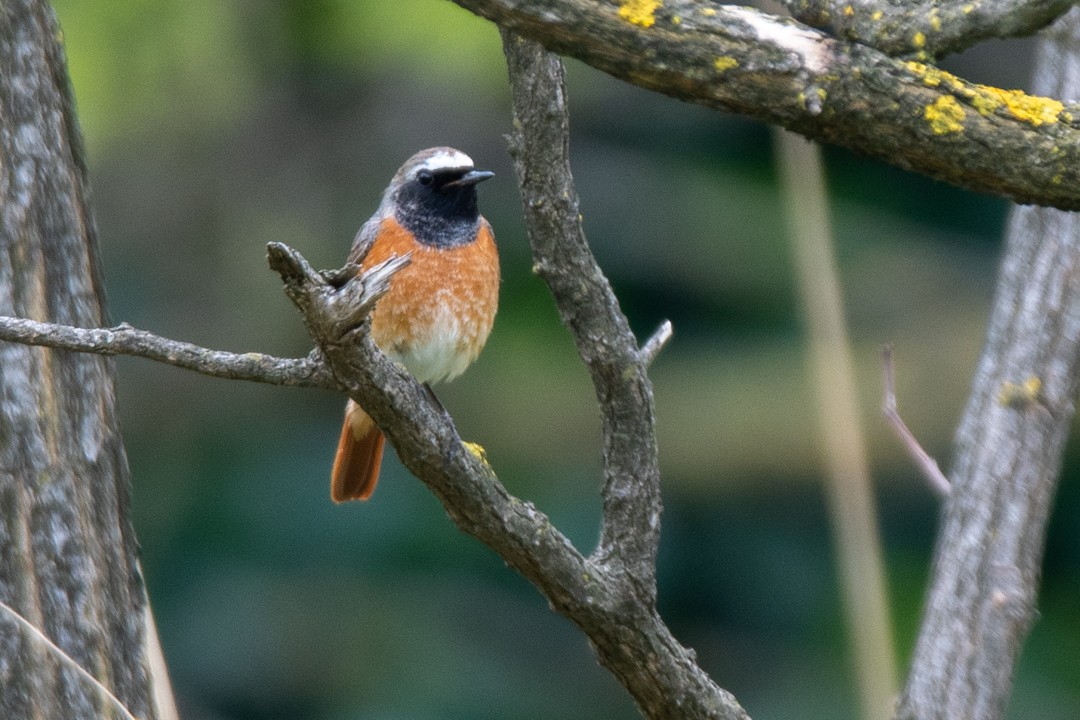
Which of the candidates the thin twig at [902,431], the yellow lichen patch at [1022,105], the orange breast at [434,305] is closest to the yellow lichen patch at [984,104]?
the yellow lichen patch at [1022,105]

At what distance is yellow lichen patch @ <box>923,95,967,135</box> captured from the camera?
A: 7.84 feet

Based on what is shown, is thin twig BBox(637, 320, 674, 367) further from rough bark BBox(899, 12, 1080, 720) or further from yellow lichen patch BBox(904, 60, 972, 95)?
rough bark BBox(899, 12, 1080, 720)

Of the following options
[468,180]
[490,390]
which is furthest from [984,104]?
[490,390]

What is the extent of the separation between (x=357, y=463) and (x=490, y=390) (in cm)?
401

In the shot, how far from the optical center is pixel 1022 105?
2.45 metres

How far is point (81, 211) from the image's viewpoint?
11.8 ft

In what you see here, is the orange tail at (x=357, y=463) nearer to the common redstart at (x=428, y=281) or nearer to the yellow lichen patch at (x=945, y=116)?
the common redstart at (x=428, y=281)

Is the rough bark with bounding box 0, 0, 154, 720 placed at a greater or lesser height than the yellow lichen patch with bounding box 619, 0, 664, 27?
lesser

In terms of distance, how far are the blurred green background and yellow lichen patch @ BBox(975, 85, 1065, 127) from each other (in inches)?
249

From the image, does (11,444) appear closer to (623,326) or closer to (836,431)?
(623,326)

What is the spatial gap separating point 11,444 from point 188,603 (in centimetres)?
638

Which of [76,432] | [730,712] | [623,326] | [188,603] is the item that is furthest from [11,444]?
[188,603]

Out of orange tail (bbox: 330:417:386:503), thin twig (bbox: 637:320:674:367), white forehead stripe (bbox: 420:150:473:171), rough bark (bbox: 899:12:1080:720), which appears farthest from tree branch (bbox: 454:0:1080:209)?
orange tail (bbox: 330:417:386:503)

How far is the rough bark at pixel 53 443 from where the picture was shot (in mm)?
3408
